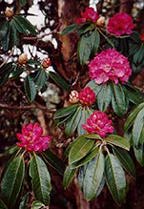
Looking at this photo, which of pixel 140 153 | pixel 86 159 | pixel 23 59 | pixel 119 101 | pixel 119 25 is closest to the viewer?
pixel 86 159

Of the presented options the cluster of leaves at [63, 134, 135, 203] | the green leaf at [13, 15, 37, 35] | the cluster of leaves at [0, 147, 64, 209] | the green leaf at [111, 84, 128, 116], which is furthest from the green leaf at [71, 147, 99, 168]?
the green leaf at [13, 15, 37, 35]

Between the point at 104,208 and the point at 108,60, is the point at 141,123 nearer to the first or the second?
the point at 108,60

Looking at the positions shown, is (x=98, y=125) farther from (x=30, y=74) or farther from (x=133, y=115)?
(x=30, y=74)

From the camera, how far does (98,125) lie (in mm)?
1177

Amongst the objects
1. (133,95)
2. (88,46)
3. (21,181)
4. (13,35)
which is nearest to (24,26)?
(13,35)

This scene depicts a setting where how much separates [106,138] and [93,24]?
1.95 feet

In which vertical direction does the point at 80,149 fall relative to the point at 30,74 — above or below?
below

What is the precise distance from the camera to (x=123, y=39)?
1.75 meters

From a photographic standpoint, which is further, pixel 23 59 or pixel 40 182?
pixel 23 59

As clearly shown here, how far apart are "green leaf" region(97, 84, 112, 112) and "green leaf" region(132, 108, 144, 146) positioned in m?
0.15

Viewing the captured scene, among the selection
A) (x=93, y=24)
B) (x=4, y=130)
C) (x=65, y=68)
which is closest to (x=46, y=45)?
(x=65, y=68)

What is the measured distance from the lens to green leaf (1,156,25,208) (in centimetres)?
118

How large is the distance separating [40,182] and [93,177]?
17cm

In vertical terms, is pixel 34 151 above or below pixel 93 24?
below
